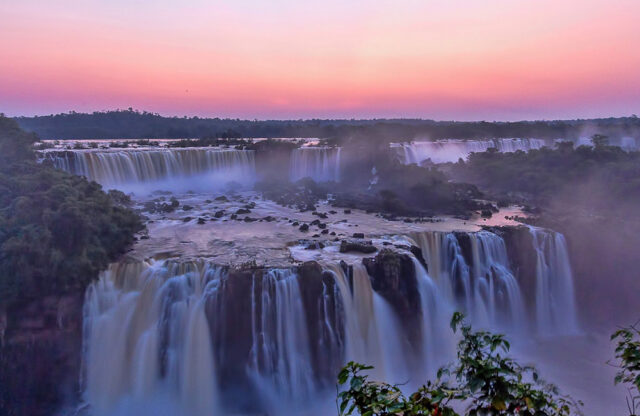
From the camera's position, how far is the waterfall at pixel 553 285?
17.7m

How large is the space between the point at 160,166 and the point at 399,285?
24217 mm

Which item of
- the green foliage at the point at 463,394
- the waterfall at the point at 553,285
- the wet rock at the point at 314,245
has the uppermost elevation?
the green foliage at the point at 463,394

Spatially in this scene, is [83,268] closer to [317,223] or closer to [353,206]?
[317,223]

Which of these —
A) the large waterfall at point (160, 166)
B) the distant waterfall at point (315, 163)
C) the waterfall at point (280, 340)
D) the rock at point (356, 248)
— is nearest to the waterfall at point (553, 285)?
the rock at point (356, 248)

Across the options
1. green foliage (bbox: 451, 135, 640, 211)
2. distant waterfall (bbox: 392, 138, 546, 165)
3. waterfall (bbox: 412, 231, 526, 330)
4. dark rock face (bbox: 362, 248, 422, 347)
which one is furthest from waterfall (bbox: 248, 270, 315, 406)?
distant waterfall (bbox: 392, 138, 546, 165)

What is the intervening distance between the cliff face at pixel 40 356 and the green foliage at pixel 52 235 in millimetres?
495

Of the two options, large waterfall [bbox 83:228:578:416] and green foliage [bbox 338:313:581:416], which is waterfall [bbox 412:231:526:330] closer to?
large waterfall [bbox 83:228:578:416]

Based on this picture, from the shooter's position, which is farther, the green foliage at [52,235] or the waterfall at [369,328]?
the waterfall at [369,328]

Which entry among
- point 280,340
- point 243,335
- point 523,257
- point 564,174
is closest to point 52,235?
point 243,335

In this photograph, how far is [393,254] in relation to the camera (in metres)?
14.6

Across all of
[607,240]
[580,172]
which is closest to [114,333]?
[607,240]

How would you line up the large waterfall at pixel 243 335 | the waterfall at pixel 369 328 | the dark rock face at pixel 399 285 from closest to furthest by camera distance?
1. the large waterfall at pixel 243 335
2. the waterfall at pixel 369 328
3. the dark rock face at pixel 399 285

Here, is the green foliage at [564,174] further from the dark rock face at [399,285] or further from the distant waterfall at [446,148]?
the dark rock face at [399,285]

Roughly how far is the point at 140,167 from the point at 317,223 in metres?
17.4
